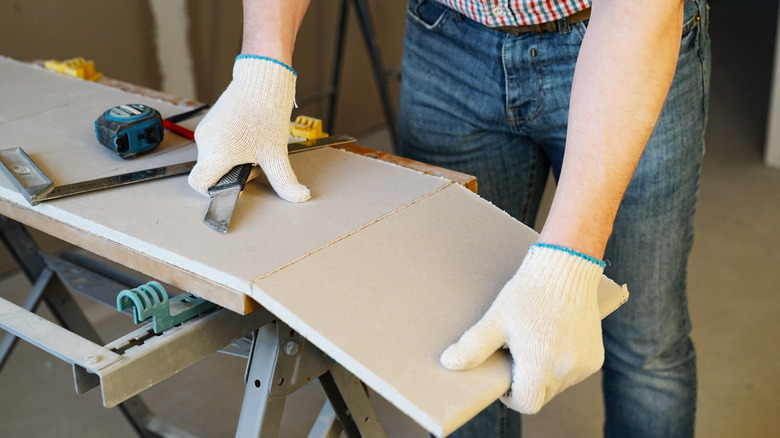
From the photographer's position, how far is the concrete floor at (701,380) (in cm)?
181

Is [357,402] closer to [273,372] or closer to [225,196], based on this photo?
[273,372]

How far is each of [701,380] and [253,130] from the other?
4.94ft

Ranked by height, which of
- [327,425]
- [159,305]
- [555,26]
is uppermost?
[555,26]

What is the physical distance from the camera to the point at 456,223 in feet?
2.99

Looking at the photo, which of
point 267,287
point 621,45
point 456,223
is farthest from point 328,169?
point 621,45

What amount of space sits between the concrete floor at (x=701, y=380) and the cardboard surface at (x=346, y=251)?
965 mm

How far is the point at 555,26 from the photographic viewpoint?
1.04 metres

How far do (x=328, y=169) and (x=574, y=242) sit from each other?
0.40m

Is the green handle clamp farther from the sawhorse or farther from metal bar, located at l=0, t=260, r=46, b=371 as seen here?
metal bar, located at l=0, t=260, r=46, b=371

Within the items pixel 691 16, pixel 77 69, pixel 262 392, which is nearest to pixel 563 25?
pixel 691 16

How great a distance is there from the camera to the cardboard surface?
2.27 ft

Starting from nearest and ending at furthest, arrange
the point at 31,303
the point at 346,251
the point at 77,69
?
1. the point at 346,251
2. the point at 77,69
3. the point at 31,303

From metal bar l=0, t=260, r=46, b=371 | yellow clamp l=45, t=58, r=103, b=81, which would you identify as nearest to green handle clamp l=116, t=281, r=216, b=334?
→ yellow clamp l=45, t=58, r=103, b=81

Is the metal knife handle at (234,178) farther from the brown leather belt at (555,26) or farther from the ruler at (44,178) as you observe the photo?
the brown leather belt at (555,26)
